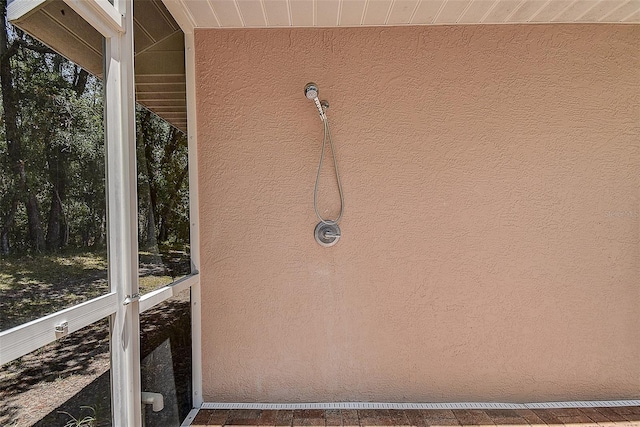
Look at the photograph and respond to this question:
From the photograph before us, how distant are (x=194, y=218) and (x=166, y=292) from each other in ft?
1.80

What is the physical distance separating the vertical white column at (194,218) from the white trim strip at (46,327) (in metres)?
0.92

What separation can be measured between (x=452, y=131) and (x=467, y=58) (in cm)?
43

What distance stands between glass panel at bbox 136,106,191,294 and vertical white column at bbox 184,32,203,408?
6cm

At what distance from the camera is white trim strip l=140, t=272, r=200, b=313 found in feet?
5.49

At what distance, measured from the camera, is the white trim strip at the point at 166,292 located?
1.67 meters

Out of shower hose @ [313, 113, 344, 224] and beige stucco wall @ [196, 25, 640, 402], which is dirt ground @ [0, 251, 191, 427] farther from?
shower hose @ [313, 113, 344, 224]

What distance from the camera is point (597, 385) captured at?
236 centimetres

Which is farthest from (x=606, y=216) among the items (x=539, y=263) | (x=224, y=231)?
(x=224, y=231)

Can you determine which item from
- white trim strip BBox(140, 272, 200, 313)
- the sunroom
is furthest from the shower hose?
white trim strip BBox(140, 272, 200, 313)

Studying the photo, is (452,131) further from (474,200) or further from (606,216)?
(606,216)

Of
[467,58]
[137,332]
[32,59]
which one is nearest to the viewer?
[32,59]

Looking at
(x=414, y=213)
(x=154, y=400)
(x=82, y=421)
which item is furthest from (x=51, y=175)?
(x=414, y=213)

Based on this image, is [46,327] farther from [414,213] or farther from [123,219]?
[414,213]

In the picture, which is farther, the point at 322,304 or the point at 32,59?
the point at 322,304
